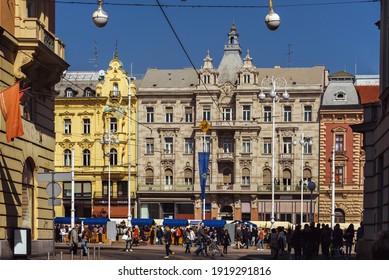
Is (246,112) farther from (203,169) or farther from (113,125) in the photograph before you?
(203,169)

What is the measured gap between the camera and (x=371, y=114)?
77.4 ft

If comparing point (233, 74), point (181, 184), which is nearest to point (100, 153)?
point (233, 74)

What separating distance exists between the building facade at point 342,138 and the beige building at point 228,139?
25.7 inches

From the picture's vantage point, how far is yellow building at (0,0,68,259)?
67.5 ft

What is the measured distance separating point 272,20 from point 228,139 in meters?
48.9

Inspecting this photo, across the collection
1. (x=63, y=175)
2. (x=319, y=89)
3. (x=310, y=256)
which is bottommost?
(x=310, y=256)

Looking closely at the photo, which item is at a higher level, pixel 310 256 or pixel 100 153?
pixel 100 153

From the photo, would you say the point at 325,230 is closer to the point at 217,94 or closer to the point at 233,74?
the point at 233,74

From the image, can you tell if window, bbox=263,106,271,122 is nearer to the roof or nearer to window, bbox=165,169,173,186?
window, bbox=165,169,173,186

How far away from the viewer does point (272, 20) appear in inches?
626

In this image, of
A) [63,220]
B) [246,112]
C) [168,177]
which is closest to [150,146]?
[168,177]
